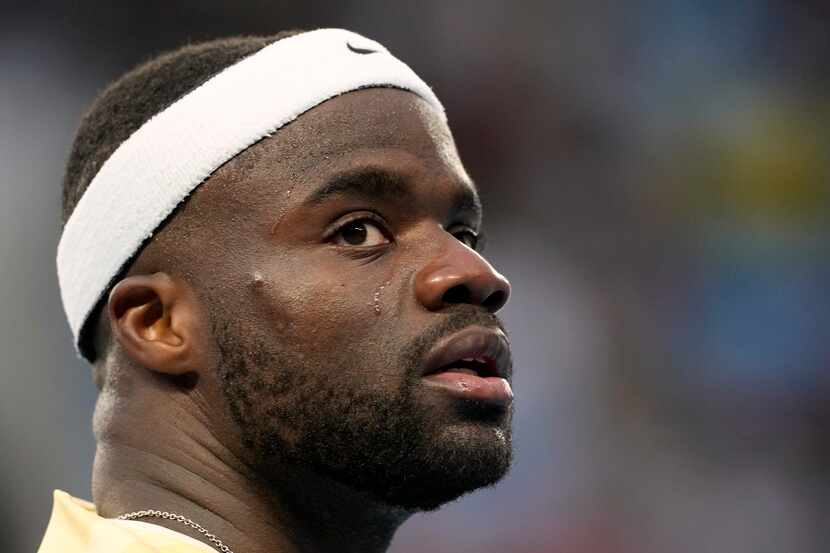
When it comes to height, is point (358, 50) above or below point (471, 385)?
above

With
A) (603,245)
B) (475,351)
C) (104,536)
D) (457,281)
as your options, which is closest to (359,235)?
(457,281)

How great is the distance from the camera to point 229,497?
2479 mm

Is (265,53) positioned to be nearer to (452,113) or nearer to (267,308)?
(267,308)

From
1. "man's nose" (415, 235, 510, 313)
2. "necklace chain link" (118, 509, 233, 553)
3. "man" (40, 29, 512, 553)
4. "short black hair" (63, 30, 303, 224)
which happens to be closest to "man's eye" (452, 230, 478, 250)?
"man" (40, 29, 512, 553)

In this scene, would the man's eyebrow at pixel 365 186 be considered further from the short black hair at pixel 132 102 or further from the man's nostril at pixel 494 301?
the short black hair at pixel 132 102

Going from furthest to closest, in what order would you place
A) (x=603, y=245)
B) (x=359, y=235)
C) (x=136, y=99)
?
(x=603, y=245) → (x=136, y=99) → (x=359, y=235)

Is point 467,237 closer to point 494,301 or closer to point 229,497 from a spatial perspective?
point 494,301

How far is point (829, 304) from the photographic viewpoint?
603 cm

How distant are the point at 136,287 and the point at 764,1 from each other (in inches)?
187

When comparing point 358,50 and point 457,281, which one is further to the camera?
point 358,50

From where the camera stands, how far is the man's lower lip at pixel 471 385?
7.83ft

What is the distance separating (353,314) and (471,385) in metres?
0.26

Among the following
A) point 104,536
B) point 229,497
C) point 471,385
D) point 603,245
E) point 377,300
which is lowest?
point 104,536

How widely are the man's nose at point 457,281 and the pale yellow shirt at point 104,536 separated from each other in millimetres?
630
